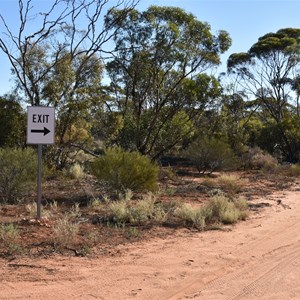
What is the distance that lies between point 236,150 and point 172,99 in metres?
8.55

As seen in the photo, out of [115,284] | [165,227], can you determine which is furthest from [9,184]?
[115,284]

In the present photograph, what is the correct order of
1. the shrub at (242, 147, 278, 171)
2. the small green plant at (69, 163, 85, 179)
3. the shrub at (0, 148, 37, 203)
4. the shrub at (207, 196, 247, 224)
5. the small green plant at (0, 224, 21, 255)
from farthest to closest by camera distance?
the shrub at (242, 147, 278, 171) → the small green plant at (69, 163, 85, 179) → the shrub at (0, 148, 37, 203) → the shrub at (207, 196, 247, 224) → the small green plant at (0, 224, 21, 255)

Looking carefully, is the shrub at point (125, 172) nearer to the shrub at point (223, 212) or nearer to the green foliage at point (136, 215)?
the green foliage at point (136, 215)

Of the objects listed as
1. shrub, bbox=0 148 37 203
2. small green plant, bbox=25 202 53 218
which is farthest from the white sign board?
shrub, bbox=0 148 37 203

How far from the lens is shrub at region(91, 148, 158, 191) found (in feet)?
46.4

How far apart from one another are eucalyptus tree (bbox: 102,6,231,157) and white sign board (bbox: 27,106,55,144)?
13791 mm

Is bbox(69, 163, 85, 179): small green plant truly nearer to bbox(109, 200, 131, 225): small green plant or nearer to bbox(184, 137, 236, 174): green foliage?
bbox(184, 137, 236, 174): green foliage

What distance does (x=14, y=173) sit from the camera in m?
12.6

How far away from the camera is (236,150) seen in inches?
1231

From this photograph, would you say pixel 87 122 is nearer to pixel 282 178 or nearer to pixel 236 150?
pixel 282 178

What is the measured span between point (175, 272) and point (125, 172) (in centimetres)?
771

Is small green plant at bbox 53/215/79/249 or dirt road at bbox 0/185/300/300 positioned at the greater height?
small green plant at bbox 53/215/79/249

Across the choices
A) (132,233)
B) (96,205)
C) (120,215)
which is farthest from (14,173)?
(132,233)

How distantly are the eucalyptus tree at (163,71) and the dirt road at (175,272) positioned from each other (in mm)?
14727
